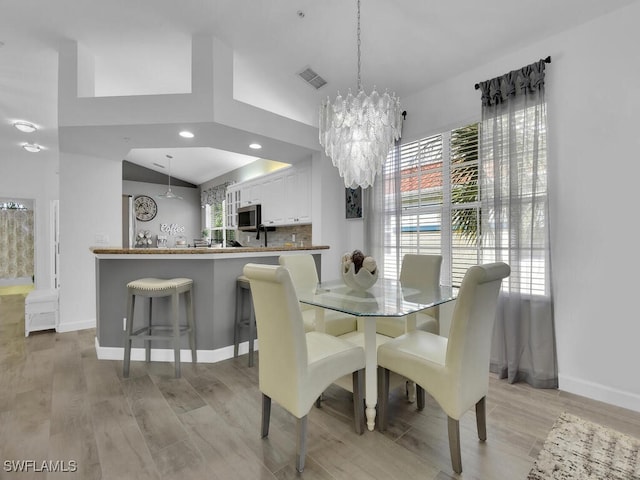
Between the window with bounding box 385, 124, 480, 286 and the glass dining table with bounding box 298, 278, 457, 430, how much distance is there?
2.61 feet

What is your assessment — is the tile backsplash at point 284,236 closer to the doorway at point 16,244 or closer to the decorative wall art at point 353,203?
the decorative wall art at point 353,203

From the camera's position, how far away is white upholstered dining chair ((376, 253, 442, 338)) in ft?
8.00

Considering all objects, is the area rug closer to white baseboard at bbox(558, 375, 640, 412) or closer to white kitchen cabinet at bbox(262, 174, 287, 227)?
white baseboard at bbox(558, 375, 640, 412)

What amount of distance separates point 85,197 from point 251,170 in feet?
10.1

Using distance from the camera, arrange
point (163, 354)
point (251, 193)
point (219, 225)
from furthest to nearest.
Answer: point (219, 225)
point (251, 193)
point (163, 354)

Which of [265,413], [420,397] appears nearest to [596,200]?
[420,397]

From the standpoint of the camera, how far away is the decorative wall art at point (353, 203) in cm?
386

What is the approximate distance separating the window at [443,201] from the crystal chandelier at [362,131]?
1.12 meters

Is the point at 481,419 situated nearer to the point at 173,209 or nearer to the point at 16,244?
the point at 173,209

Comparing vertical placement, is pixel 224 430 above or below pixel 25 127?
below

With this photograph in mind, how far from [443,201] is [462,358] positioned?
205cm

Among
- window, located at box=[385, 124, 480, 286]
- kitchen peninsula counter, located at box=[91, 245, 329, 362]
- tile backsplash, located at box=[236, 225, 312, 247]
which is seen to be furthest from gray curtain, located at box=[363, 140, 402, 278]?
kitchen peninsula counter, located at box=[91, 245, 329, 362]

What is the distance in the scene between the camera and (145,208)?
25.5ft

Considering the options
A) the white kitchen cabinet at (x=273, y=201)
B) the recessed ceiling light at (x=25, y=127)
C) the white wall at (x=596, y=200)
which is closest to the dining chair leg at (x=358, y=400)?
the white wall at (x=596, y=200)
